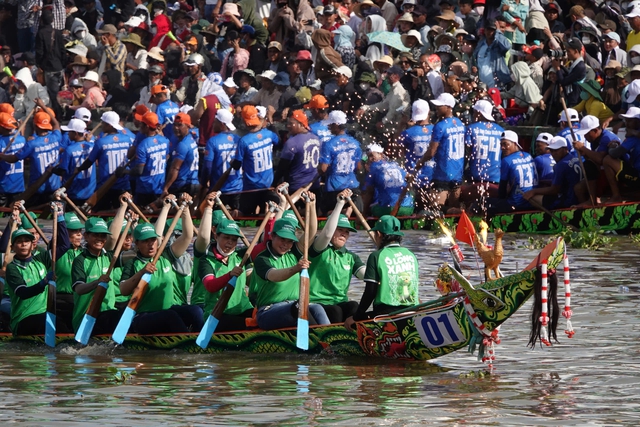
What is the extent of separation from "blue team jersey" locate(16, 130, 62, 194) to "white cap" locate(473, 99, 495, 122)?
7.22 metres

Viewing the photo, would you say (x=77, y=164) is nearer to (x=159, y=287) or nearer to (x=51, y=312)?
(x=51, y=312)

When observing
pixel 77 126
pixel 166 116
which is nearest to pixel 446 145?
pixel 166 116

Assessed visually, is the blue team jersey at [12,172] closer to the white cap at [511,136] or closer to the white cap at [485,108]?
the white cap at [485,108]

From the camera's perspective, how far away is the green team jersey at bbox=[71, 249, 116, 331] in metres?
13.6

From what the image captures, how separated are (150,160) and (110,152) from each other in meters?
0.69

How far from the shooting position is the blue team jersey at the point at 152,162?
74.1 ft

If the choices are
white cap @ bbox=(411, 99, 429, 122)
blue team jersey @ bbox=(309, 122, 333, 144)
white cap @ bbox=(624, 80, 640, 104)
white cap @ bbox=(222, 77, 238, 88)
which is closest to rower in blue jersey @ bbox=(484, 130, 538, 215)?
white cap @ bbox=(411, 99, 429, 122)

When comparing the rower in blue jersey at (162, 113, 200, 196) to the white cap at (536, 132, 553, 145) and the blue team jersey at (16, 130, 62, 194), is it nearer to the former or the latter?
the blue team jersey at (16, 130, 62, 194)

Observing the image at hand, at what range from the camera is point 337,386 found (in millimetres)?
11531

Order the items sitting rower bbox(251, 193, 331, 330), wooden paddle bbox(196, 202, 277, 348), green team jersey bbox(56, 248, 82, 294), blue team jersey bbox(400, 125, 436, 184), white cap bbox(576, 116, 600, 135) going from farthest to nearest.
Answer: blue team jersey bbox(400, 125, 436, 184)
white cap bbox(576, 116, 600, 135)
green team jersey bbox(56, 248, 82, 294)
wooden paddle bbox(196, 202, 277, 348)
sitting rower bbox(251, 193, 331, 330)

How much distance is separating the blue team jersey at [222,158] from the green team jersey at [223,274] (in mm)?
8817

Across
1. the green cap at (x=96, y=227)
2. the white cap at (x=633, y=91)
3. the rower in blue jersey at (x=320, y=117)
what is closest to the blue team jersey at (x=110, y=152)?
the rower in blue jersey at (x=320, y=117)

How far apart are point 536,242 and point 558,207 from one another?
1.39m

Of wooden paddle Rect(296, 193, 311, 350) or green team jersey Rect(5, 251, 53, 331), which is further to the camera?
green team jersey Rect(5, 251, 53, 331)
